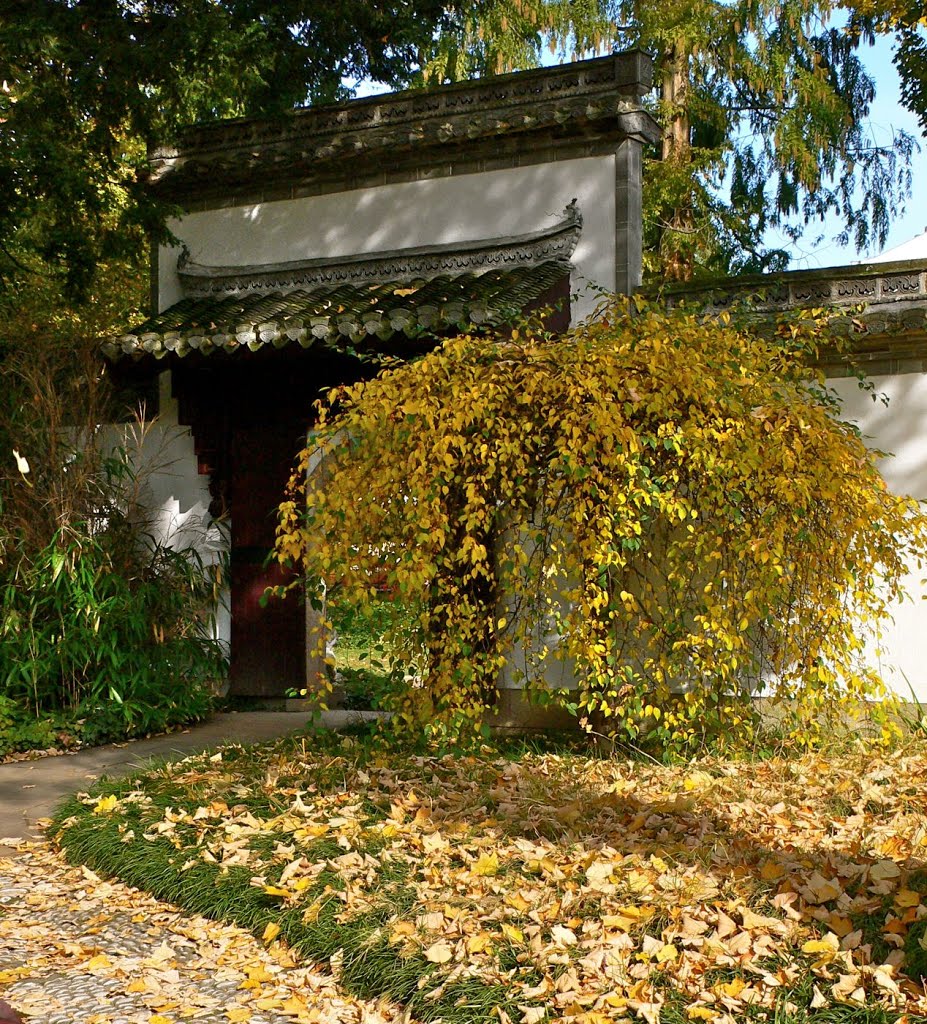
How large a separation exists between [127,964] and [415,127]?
6367 mm

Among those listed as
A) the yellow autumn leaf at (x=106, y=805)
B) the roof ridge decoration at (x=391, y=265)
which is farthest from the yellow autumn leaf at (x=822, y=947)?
the roof ridge decoration at (x=391, y=265)

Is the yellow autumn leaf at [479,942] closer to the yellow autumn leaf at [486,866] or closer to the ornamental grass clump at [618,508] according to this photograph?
the yellow autumn leaf at [486,866]

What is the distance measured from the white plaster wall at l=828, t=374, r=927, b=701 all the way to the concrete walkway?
3.22m

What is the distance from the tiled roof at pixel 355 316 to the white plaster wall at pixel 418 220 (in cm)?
34

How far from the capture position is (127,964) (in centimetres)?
366

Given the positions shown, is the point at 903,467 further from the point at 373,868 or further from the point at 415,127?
the point at 415,127

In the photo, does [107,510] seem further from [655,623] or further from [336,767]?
[655,623]

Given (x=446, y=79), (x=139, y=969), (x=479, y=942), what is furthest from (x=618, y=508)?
(x=446, y=79)

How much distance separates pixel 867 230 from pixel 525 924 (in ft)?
43.0

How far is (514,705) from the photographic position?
7.20 m

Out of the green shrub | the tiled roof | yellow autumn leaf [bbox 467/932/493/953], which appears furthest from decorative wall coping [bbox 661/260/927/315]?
yellow autumn leaf [bbox 467/932/493/953]

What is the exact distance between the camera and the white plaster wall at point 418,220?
25.5 ft

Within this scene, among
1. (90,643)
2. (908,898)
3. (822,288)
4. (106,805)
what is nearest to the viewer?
(908,898)

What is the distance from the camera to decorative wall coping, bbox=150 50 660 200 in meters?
7.70
